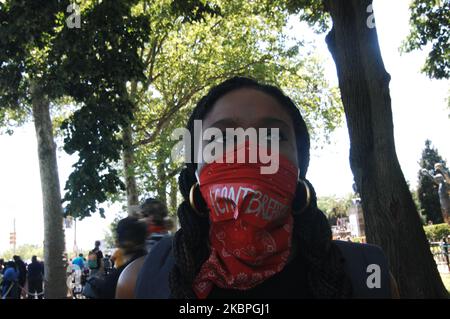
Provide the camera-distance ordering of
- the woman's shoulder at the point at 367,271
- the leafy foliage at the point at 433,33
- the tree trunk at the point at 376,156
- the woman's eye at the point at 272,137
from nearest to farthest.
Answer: the woman's shoulder at the point at 367,271, the woman's eye at the point at 272,137, the tree trunk at the point at 376,156, the leafy foliage at the point at 433,33

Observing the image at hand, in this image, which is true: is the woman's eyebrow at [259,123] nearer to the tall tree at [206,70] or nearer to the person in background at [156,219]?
the person in background at [156,219]

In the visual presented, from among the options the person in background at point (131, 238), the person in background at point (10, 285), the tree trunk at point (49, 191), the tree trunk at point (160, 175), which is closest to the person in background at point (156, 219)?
the person in background at point (131, 238)

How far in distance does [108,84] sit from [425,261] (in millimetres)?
5894

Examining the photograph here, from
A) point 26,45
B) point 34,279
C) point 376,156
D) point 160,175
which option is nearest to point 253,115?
point 376,156

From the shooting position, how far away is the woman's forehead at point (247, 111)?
1451mm

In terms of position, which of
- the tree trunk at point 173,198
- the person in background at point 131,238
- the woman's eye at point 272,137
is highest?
the tree trunk at point 173,198

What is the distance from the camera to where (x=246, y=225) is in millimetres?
1345

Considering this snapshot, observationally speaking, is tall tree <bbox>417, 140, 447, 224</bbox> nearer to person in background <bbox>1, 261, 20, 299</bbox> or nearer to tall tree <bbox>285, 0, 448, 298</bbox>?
person in background <bbox>1, 261, 20, 299</bbox>

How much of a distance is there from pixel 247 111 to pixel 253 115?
0.02 m

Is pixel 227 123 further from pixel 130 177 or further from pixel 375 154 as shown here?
pixel 130 177

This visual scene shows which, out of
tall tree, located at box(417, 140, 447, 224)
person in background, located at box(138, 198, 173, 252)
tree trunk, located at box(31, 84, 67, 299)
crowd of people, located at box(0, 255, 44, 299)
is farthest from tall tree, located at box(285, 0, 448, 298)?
tall tree, located at box(417, 140, 447, 224)

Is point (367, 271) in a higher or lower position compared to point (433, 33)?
lower

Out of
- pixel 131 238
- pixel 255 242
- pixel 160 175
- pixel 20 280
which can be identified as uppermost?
pixel 160 175
